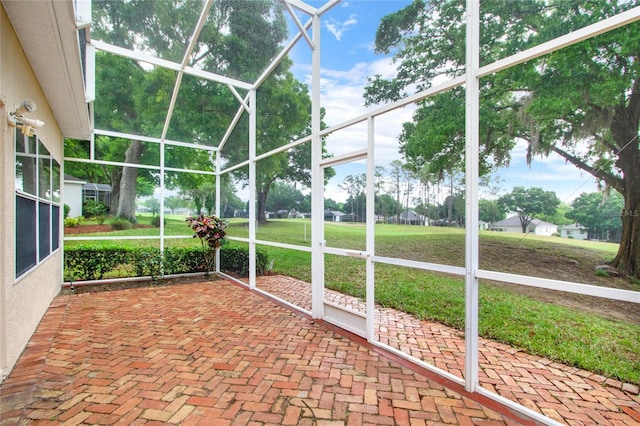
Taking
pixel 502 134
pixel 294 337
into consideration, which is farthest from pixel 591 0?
pixel 294 337

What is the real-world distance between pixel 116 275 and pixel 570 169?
7.96m

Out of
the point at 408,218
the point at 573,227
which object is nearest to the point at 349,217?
the point at 408,218

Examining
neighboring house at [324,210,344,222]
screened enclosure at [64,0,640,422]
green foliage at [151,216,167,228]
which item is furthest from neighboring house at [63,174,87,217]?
neighboring house at [324,210,344,222]

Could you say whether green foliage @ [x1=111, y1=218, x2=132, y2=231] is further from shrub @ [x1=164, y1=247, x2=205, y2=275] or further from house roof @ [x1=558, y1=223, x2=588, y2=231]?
house roof @ [x1=558, y1=223, x2=588, y2=231]

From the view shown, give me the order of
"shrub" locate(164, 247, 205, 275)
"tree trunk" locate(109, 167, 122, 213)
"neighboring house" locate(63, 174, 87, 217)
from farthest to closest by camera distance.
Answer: "shrub" locate(164, 247, 205, 275)
"tree trunk" locate(109, 167, 122, 213)
"neighboring house" locate(63, 174, 87, 217)

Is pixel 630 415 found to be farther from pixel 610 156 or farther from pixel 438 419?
pixel 610 156

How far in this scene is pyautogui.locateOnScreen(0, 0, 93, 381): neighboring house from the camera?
261cm

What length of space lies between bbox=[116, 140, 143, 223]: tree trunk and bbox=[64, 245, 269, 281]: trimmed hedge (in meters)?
0.80

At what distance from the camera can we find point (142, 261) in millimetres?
6879

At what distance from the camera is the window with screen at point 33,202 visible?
124 inches

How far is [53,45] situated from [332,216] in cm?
349

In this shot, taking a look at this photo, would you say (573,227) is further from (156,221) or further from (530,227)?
(156,221)

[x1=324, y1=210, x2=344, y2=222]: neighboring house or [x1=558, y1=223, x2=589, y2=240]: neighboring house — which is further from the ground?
[x1=324, y1=210, x2=344, y2=222]: neighboring house

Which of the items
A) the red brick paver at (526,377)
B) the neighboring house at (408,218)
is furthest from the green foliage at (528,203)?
the red brick paver at (526,377)
